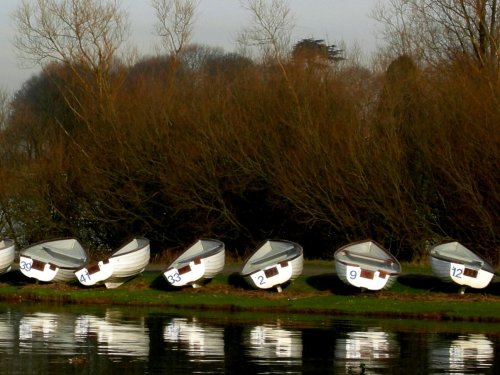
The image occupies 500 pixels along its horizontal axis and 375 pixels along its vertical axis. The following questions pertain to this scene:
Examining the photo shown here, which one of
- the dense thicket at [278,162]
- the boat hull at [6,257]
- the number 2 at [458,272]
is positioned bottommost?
the number 2 at [458,272]

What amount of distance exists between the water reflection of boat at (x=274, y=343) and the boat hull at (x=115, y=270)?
8991mm

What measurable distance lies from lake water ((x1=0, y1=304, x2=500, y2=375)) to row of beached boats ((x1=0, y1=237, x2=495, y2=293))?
337 cm

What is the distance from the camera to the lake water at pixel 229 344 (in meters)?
20.8

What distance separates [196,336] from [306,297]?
28.4 ft

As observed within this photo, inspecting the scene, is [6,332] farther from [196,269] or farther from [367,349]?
[196,269]

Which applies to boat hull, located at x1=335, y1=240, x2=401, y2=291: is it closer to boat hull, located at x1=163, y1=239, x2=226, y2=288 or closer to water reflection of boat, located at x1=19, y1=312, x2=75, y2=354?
boat hull, located at x1=163, y1=239, x2=226, y2=288

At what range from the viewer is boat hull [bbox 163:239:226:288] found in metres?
35.0

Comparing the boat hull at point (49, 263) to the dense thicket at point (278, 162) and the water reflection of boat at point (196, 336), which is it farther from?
the dense thicket at point (278, 162)

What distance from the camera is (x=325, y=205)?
4428 cm

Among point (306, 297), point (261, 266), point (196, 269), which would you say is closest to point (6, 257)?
point (196, 269)

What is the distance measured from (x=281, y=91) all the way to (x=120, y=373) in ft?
91.8

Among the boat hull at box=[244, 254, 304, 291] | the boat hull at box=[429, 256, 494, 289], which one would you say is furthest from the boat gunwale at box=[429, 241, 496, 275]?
the boat hull at box=[244, 254, 304, 291]

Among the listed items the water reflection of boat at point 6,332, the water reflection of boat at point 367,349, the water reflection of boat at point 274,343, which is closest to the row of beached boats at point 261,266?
the water reflection of boat at point 6,332

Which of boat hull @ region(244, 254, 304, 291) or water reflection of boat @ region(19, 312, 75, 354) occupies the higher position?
boat hull @ region(244, 254, 304, 291)
